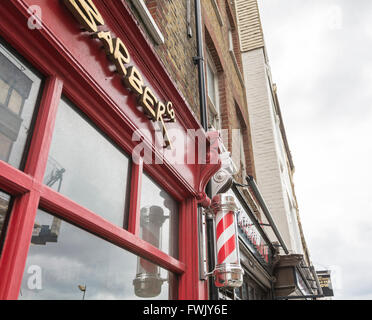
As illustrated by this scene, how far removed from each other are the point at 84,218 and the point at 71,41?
101 cm

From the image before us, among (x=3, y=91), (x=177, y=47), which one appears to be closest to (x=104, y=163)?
(x=3, y=91)

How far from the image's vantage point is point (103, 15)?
2.23m

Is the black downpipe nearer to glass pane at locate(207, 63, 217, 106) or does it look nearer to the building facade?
the building facade

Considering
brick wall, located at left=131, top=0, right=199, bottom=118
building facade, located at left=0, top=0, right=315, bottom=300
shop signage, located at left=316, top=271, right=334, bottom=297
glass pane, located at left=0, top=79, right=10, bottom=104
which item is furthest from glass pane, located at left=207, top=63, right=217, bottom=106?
shop signage, located at left=316, top=271, right=334, bottom=297

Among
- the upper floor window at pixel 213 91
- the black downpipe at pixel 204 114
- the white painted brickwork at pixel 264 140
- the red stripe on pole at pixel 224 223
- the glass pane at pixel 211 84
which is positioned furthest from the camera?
the white painted brickwork at pixel 264 140

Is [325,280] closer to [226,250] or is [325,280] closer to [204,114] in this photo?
[204,114]

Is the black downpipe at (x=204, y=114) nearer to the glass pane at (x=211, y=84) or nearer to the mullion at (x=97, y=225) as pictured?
the mullion at (x=97, y=225)

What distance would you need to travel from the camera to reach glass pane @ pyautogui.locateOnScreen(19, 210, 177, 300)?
1.53m

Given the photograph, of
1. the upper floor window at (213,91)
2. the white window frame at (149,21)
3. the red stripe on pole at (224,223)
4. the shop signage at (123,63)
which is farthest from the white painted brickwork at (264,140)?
the shop signage at (123,63)

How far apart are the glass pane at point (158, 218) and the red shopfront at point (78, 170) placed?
17mm

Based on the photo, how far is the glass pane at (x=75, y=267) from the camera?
1.53m

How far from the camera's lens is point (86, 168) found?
2061mm
